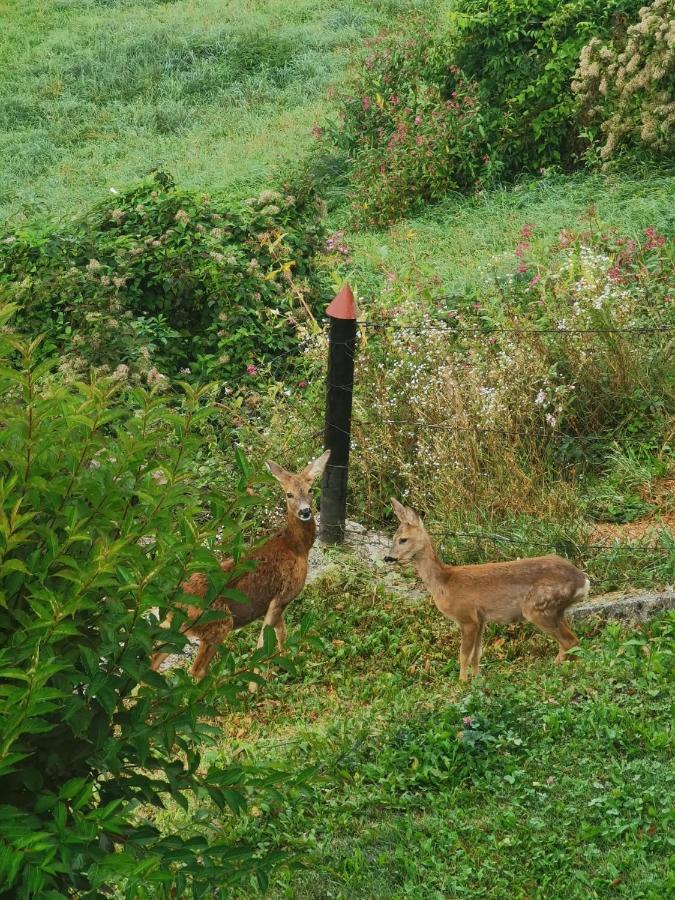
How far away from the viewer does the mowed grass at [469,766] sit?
4961mm

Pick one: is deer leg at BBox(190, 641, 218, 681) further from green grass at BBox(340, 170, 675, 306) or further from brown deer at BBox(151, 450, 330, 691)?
green grass at BBox(340, 170, 675, 306)

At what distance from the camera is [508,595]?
6.51m

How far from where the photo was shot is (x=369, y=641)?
716 cm

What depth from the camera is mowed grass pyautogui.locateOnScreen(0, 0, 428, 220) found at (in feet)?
62.1

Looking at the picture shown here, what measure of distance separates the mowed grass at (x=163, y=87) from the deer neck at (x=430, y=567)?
34.9ft

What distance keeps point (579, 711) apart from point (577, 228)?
766 cm

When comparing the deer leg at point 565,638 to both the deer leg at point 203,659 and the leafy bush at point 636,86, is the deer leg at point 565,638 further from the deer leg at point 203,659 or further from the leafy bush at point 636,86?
the leafy bush at point 636,86

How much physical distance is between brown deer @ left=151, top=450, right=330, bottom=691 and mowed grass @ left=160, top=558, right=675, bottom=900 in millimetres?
327

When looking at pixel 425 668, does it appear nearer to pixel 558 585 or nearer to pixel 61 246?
pixel 558 585

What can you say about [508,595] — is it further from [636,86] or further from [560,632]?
[636,86]

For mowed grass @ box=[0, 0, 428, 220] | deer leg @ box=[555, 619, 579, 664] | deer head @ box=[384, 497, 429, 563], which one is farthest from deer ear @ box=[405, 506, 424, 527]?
mowed grass @ box=[0, 0, 428, 220]

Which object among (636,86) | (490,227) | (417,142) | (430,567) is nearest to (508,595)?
(430,567)

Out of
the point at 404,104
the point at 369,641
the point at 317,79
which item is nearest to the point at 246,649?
the point at 369,641

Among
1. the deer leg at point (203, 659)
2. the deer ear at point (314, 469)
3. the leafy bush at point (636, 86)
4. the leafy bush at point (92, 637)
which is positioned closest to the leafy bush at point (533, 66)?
the leafy bush at point (636, 86)
